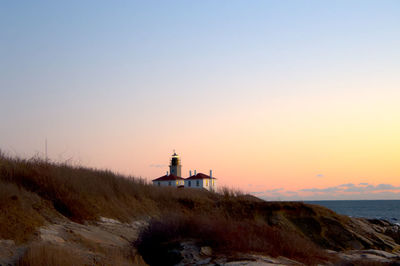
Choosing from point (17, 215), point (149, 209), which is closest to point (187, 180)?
point (149, 209)

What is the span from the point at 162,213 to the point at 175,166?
2203 inches

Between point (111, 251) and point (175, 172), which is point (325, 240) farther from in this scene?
point (175, 172)

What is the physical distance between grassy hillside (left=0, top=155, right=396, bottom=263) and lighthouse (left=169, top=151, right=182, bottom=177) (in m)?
47.2

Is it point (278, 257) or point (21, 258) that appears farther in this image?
point (278, 257)

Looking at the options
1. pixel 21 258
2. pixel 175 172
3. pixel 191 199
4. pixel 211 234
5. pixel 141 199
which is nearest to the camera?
pixel 21 258

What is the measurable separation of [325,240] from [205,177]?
155 feet

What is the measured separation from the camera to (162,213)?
55.7 ft

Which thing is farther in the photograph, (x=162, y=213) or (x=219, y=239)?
(x=162, y=213)

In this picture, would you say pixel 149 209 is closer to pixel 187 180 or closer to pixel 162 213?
pixel 162 213

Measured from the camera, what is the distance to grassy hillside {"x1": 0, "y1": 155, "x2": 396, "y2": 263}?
10.6m

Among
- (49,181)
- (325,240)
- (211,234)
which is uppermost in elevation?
(49,181)

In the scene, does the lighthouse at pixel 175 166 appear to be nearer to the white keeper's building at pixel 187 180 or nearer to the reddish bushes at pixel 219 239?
the white keeper's building at pixel 187 180

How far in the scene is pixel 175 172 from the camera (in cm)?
7244

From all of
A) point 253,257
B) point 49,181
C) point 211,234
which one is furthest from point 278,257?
point 49,181
